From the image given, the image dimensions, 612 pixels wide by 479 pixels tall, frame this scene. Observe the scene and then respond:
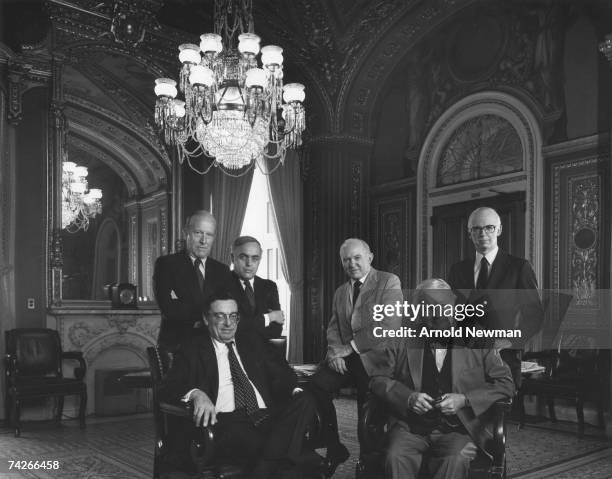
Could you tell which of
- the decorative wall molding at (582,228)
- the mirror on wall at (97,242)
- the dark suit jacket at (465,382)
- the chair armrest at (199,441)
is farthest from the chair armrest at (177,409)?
the decorative wall molding at (582,228)

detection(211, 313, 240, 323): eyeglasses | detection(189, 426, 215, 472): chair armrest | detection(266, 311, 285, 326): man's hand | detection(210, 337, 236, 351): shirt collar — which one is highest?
detection(211, 313, 240, 323): eyeglasses

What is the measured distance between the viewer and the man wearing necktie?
12.0 feet

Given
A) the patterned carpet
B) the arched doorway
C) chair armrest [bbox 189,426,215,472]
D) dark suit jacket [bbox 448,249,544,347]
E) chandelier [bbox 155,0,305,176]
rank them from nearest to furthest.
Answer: chair armrest [bbox 189,426,215,472], dark suit jacket [bbox 448,249,544,347], the patterned carpet, chandelier [bbox 155,0,305,176], the arched doorway

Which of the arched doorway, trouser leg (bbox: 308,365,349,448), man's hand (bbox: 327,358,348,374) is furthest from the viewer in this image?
the arched doorway

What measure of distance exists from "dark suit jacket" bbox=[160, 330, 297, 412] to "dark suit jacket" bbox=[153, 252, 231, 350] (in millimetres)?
509

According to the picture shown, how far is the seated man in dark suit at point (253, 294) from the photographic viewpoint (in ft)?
13.1

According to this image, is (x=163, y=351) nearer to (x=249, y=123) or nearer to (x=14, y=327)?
(x=249, y=123)

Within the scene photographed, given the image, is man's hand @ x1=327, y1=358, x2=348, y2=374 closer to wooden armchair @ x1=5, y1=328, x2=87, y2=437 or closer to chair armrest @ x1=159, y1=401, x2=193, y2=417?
chair armrest @ x1=159, y1=401, x2=193, y2=417

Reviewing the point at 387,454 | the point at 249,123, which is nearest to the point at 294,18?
the point at 249,123

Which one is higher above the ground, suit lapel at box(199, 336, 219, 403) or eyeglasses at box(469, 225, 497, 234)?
eyeglasses at box(469, 225, 497, 234)

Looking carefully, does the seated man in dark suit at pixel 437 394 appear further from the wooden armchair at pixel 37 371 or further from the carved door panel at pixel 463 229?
the carved door panel at pixel 463 229

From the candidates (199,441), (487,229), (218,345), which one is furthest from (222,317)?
(487,229)

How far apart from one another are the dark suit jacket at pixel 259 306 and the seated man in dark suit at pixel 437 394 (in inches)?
35.2

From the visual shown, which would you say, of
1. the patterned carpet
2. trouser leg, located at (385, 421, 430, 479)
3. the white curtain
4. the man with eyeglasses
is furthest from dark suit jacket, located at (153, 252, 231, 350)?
the white curtain
